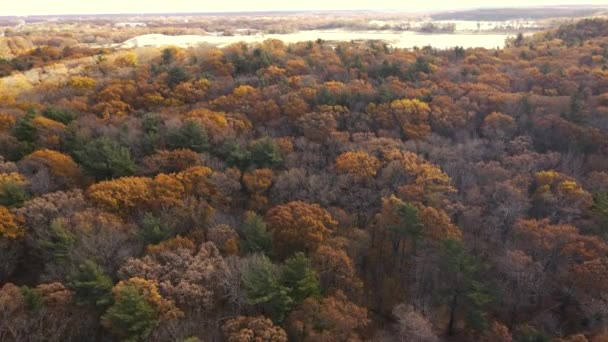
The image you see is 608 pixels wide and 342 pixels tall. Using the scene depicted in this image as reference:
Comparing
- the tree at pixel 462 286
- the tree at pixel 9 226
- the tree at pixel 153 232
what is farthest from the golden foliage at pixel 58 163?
the tree at pixel 462 286

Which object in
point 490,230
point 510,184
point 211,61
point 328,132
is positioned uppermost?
point 211,61

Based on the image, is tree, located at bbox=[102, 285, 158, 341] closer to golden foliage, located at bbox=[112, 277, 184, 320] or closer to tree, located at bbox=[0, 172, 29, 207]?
golden foliage, located at bbox=[112, 277, 184, 320]

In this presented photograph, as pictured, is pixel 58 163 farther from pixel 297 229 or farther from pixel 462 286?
pixel 462 286

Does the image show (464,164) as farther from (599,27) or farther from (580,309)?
(599,27)

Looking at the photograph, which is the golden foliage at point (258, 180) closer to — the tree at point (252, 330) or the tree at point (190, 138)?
the tree at point (190, 138)

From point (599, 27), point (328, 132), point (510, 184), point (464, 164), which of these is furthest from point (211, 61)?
point (599, 27)

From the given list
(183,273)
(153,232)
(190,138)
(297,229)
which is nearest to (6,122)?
(190,138)
